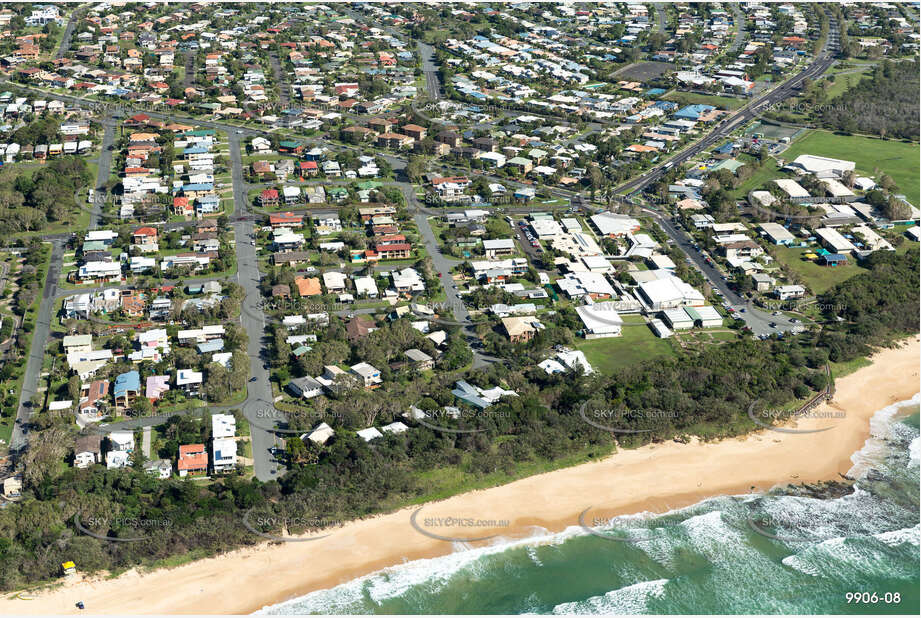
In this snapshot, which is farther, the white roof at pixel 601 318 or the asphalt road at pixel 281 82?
the asphalt road at pixel 281 82

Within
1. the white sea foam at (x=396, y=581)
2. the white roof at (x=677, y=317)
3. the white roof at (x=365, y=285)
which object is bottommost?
the white roof at (x=365, y=285)

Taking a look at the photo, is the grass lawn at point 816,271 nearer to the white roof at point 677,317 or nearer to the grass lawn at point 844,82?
the white roof at point 677,317

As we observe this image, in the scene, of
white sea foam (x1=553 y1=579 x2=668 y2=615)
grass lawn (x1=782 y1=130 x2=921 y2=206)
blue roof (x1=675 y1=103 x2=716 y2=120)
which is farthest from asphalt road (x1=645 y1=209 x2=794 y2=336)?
blue roof (x1=675 y1=103 x2=716 y2=120)

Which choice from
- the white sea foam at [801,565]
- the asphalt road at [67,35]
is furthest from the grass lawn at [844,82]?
the asphalt road at [67,35]

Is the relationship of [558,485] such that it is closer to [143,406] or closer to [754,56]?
[143,406]

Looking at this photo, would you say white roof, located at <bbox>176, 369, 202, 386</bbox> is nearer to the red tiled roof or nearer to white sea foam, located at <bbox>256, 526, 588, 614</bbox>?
the red tiled roof
